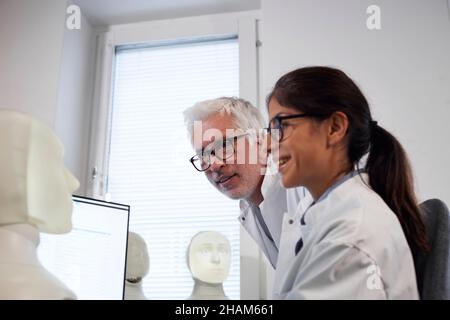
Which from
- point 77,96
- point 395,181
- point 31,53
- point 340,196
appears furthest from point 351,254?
point 31,53

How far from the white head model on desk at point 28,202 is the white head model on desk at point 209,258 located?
17.9 inches

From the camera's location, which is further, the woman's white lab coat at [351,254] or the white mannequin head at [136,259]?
the white mannequin head at [136,259]

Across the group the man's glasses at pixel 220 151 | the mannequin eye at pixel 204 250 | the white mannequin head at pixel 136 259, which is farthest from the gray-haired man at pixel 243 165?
the white mannequin head at pixel 136 259

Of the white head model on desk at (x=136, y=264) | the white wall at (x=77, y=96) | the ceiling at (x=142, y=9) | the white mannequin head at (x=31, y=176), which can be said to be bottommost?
the white head model on desk at (x=136, y=264)

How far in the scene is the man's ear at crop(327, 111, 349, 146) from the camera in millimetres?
1000

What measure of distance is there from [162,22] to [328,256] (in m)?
0.95

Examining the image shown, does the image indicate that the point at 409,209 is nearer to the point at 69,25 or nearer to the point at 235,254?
the point at 235,254

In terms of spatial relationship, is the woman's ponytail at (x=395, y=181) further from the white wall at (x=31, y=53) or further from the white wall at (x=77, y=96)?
the white wall at (x=31, y=53)

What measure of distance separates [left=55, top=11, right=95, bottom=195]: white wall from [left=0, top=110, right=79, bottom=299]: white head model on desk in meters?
0.41

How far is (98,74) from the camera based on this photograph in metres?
1.47

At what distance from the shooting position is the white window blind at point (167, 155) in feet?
4.37

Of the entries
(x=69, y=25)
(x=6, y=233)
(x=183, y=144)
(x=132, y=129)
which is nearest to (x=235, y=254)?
(x=183, y=144)

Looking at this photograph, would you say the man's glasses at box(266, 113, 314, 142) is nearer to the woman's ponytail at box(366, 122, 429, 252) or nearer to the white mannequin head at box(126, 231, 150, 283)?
the woman's ponytail at box(366, 122, 429, 252)

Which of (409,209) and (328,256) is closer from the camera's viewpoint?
(328,256)
